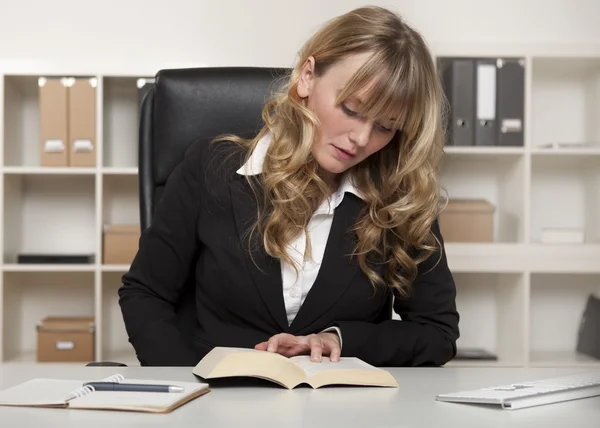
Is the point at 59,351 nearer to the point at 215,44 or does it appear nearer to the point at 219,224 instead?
the point at 215,44

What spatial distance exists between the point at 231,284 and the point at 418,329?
0.36 metres

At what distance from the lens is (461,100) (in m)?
2.95

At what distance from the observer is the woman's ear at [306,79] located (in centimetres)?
153

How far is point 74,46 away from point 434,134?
2.11 meters

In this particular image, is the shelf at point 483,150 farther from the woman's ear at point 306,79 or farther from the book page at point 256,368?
the book page at point 256,368

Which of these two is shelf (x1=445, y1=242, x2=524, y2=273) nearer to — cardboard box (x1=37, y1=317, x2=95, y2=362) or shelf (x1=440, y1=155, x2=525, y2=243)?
shelf (x1=440, y1=155, x2=525, y2=243)

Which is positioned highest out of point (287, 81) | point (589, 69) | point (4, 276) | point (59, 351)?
point (589, 69)

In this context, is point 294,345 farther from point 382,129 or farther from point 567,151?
point 567,151

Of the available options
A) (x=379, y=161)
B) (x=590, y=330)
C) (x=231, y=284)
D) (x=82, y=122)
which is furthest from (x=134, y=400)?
(x=590, y=330)

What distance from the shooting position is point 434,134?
5.08ft

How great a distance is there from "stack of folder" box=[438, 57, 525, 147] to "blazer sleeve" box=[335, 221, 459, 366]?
144 cm

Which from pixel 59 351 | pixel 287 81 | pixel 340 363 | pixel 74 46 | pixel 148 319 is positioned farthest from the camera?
pixel 74 46

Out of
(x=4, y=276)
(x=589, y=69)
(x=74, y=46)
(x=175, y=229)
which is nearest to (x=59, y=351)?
(x=4, y=276)

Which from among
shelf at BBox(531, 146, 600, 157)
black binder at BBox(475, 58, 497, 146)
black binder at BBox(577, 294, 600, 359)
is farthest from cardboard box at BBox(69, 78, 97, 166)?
black binder at BBox(577, 294, 600, 359)
